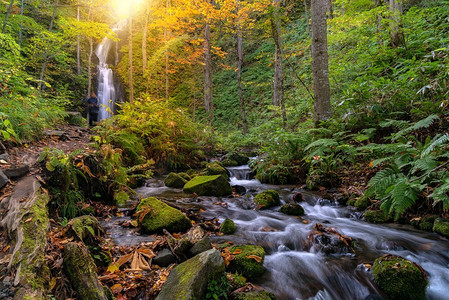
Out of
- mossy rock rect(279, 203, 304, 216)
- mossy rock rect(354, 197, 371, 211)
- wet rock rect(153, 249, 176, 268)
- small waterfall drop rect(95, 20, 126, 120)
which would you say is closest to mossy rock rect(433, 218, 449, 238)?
mossy rock rect(354, 197, 371, 211)

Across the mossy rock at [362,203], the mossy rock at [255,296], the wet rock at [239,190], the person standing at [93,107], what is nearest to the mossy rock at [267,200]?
the wet rock at [239,190]

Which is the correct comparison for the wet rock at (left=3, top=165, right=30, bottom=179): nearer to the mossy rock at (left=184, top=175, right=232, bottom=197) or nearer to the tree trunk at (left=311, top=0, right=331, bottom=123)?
the mossy rock at (left=184, top=175, right=232, bottom=197)

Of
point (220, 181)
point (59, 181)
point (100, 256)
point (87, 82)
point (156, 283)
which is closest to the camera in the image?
point (156, 283)

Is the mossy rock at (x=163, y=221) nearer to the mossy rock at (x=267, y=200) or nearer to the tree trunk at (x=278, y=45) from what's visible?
the mossy rock at (x=267, y=200)

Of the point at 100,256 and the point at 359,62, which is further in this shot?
the point at 359,62

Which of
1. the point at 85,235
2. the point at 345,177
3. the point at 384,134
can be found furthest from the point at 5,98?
the point at 384,134

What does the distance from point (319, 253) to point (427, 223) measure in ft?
6.52

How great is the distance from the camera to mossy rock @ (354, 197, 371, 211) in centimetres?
488

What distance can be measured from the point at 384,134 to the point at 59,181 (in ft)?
23.1

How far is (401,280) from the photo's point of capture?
103 inches

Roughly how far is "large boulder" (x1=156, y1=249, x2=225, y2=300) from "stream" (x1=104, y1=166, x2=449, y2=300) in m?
0.78

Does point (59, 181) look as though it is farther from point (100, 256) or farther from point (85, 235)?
point (100, 256)

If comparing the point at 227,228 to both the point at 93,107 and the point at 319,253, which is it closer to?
the point at 319,253

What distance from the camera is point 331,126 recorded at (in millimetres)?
6621
